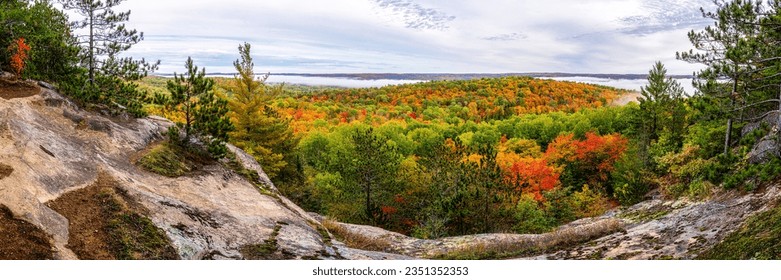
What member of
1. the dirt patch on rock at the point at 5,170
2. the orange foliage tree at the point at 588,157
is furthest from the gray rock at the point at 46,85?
the orange foliage tree at the point at 588,157

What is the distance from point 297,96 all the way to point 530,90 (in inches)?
2455

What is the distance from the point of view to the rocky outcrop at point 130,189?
892 centimetres

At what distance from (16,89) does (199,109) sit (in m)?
4.97

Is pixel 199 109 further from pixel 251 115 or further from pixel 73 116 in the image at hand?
pixel 251 115

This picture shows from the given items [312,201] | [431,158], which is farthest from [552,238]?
[312,201]

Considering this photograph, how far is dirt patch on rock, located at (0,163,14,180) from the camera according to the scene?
28.7ft

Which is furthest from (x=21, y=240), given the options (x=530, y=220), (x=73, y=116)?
(x=530, y=220)

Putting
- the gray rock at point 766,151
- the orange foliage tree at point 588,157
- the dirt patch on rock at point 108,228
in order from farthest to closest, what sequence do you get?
the orange foliage tree at point 588,157
the gray rock at point 766,151
the dirt patch on rock at point 108,228

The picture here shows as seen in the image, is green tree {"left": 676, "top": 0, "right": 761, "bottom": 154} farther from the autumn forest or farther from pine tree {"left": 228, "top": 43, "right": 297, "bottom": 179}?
pine tree {"left": 228, "top": 43, "right": 297, "bottom": 179}

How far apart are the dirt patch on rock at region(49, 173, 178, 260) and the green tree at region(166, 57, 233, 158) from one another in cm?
625

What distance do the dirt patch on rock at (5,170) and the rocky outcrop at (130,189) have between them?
0.15 feet

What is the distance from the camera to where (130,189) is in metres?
10.4

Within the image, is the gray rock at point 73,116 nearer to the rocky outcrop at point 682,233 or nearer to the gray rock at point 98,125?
the gray rock at point 98,125

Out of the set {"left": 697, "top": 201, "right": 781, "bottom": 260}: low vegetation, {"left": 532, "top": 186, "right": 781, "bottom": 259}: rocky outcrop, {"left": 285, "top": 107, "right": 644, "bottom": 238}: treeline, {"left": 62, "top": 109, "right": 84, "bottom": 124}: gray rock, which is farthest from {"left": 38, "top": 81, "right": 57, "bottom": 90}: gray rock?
{"left": 697, "top": 201, "right": 781, "bottom": 260}: low vegetation
